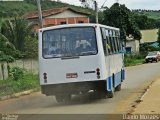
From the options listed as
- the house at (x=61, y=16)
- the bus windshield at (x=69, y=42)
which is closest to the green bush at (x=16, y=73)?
the bus windshield at (x=69, y=42)

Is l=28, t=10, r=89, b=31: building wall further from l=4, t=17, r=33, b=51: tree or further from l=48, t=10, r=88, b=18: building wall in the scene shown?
l=4, t=17, r=33, b=51: tree

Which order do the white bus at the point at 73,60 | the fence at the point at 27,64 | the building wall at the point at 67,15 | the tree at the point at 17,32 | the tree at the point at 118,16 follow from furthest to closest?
the building wall at the point at 67,15 < the tree at the point at 118,16 < the tree at the point at 17,32 < the fence at the point at 27,64 < the white bus at the point at 73,60

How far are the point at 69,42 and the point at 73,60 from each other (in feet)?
2.31

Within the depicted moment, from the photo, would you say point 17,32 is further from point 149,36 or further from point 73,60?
point 149,36

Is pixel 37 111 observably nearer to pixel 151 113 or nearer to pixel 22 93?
pixel 151 113

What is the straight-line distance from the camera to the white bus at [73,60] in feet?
56.7

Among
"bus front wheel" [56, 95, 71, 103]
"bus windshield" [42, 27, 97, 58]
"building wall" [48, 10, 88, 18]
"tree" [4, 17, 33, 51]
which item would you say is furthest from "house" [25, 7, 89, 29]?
"bus windshield" [42, 27, 97, 58]

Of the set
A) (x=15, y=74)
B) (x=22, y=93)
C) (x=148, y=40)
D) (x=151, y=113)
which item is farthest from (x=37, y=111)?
(x=148, y=40)

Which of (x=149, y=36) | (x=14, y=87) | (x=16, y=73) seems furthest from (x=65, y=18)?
(x=14, y=87)

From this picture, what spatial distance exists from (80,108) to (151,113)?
357cm

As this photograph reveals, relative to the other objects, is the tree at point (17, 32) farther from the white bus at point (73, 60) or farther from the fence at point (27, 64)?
the white bus at point (73, 60)

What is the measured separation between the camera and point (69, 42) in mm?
17656

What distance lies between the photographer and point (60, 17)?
226 ft

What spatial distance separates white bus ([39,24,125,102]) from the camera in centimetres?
1730
